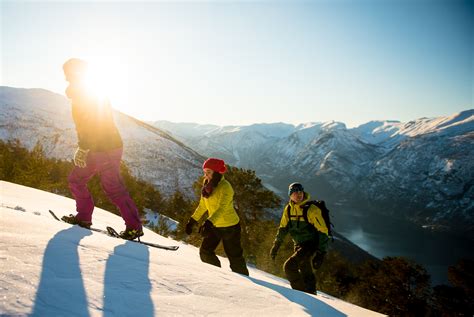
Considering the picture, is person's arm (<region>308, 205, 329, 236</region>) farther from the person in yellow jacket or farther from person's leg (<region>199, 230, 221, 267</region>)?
person's leg (<region>199, 230, 221, 267</region>)

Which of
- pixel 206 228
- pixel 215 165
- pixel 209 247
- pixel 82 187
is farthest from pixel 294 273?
pixel 82 187

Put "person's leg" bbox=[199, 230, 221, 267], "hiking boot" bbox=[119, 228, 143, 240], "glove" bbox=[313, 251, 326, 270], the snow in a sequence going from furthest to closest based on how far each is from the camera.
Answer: "glove" bbox=[313, 251, 326, 270], "person's leg" bbox=[199, 230, 221, 267], "hiking boot" bbox=[119, 228, 143, 240], the snow

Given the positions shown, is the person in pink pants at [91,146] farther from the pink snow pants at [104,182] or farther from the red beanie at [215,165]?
the red beanie at [215,165]

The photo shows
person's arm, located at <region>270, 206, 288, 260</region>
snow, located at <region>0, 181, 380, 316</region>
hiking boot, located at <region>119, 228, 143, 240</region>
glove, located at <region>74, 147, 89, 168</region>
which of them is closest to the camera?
snow, located at <region>0, 181, 380, 316</region>

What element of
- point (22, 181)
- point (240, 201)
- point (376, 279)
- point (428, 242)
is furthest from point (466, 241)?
point (22, 181)

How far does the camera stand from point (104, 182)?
5152 mm

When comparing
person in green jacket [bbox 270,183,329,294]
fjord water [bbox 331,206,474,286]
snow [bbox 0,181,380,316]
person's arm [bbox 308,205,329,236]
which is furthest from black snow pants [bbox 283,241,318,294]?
fjord water [bbox 331,206,474,286]

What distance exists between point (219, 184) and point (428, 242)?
8478 inches

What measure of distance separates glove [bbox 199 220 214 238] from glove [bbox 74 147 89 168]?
2247 millimetres

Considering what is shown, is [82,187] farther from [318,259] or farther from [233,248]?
[318,259]

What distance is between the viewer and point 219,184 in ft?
19.0

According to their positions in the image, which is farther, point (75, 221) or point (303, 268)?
point (303, 268)

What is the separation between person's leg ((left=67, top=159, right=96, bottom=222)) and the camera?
517 centimetres

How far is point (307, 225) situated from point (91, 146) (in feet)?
14.2
